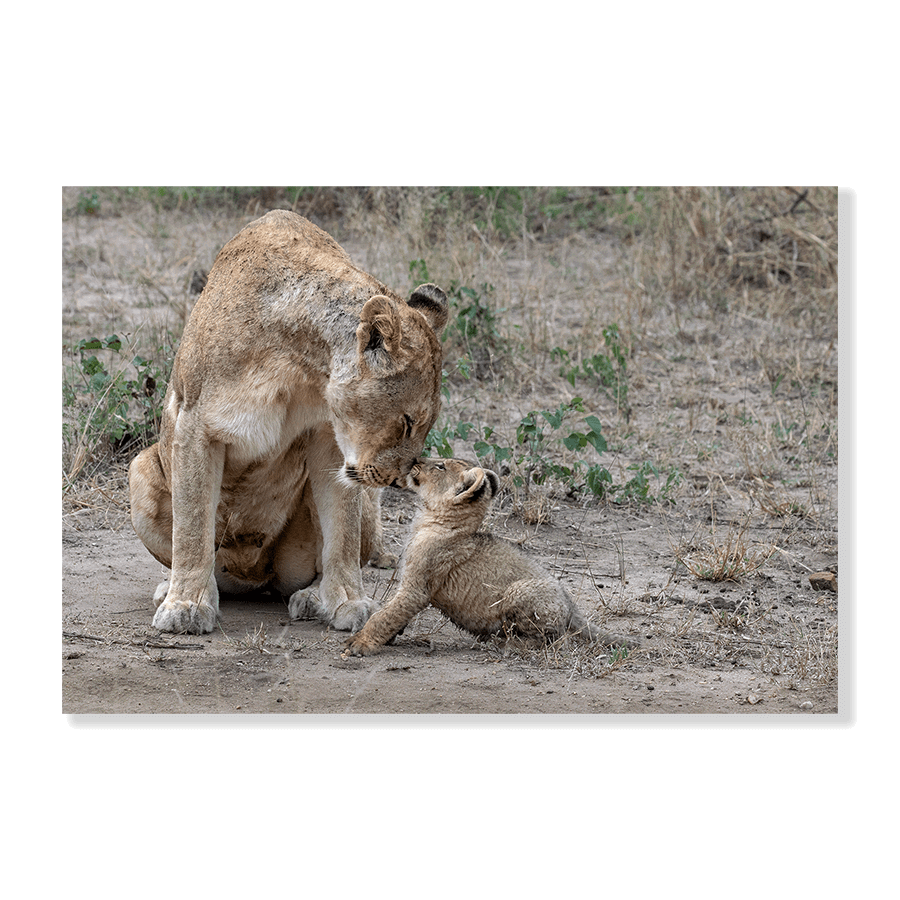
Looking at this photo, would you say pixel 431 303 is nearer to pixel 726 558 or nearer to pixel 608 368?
pixel 726 558

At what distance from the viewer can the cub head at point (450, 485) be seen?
5.32m

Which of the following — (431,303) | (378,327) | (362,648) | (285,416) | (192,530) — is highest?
(431,303)

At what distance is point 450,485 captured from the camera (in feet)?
17.6

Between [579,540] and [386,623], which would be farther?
[579,540]

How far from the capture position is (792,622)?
579 cm

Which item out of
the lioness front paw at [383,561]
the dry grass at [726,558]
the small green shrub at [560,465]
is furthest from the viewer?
the small green shrub at [560,465]

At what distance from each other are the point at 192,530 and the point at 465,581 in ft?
3.68

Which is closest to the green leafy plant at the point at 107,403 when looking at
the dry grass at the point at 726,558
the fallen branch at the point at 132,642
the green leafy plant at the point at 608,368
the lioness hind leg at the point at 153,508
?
the lioness hind leg at the point at 153,508

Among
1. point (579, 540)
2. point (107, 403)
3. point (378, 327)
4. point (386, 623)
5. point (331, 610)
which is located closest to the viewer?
point (378, 327)

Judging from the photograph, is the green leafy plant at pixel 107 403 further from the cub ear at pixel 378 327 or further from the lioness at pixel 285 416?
the cub ear at pixel 378 327

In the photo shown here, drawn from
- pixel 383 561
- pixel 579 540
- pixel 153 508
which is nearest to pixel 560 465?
pixel 579 540

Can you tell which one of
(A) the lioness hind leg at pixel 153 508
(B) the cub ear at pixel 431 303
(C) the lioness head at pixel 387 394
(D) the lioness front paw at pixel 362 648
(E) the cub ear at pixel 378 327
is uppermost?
(B) the cub ear at pixel 431 303

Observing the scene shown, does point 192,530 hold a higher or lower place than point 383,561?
higher
